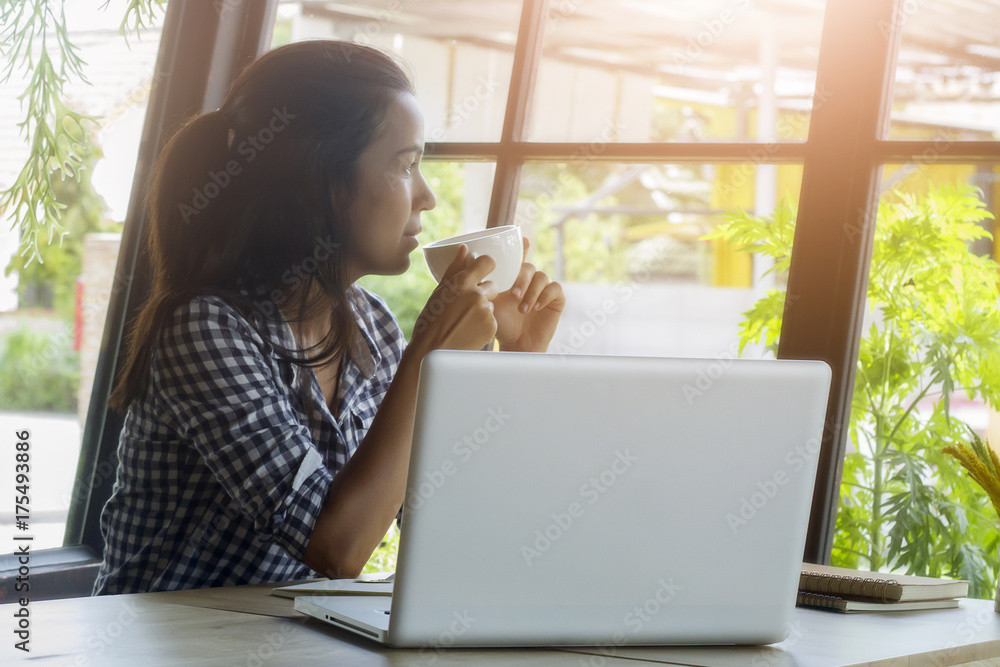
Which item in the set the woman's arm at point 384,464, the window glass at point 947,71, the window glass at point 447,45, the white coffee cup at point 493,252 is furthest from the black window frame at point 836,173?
the woman's arm at point 384,464

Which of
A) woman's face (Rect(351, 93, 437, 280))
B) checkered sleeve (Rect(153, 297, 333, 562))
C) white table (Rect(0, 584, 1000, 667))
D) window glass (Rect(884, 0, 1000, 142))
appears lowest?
white table (Rect(0, 584, 1000, 667))

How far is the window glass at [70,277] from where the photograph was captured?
89.2 inches

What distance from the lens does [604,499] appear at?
2.64 feet

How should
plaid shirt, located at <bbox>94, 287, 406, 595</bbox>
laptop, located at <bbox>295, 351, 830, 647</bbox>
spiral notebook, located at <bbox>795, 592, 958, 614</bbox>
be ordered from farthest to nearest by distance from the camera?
plaid shirt, located at <bbox>94, 287, 406, 595</bbox> → spiral notebook, located at <bbox>795, 592, 958, 614</bbox> → laptop, located at <bbox>295, 351, 830, 647</bbox>

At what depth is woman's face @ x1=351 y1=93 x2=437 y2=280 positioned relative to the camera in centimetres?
145

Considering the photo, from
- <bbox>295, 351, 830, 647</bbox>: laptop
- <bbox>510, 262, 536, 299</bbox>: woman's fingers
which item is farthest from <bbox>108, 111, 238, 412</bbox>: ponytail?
<bbox>295, 351, 830, 647</bbox>: laptop

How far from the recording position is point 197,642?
0.83m

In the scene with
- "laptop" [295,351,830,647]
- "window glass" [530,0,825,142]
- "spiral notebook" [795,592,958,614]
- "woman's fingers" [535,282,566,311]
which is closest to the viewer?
"laptop" [295,351,830,647]

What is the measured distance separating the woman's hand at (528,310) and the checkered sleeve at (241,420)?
0.40 m

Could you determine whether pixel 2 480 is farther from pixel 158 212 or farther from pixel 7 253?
pixel 158 212

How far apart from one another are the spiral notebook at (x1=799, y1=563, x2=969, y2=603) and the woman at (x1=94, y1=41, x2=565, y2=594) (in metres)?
0.50

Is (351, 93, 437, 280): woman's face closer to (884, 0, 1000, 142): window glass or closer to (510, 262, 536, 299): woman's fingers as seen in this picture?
(510, 262, 536, 299): woman's fingers

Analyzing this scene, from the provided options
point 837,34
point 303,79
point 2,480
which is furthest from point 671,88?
point 2,480

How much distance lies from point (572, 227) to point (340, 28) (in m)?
0.77
